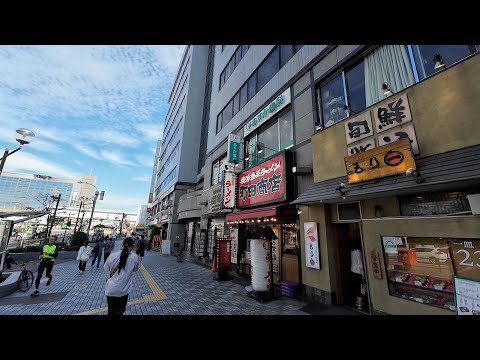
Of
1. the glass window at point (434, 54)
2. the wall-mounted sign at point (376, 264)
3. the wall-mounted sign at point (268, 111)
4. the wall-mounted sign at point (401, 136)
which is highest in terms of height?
the wall-mounted sign at point (268, 111)

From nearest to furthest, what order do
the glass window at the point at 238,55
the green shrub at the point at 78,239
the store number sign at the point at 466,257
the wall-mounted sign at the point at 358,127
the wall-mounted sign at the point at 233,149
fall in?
the store number sign at the point at 466,257, the wall-mounted sign at the point at 358,127, the wall-mounted sign at the point at 233,149, the glass window at the point at 238,55, the green shrub at the point at 78,239

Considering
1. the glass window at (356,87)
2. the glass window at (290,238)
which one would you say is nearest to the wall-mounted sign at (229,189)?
the glass window at (290,238)

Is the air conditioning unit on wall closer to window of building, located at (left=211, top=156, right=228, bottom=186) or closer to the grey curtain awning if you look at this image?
the grey curtain awning

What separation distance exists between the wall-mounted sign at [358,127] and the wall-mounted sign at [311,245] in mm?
3376

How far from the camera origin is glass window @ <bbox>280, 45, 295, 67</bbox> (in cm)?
1190

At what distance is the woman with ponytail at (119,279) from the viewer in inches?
187

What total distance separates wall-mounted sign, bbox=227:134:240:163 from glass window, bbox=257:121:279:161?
1.82m

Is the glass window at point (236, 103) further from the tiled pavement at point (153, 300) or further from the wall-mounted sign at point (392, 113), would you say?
the tiled pavement at point (153, 300)

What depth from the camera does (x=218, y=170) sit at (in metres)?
19.4

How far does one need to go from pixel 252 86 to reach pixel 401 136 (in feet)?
37.2

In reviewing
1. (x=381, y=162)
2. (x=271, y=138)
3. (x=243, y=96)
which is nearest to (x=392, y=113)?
(x=381, y=162)

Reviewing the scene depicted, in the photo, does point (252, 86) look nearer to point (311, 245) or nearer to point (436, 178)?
point (311, 245)
